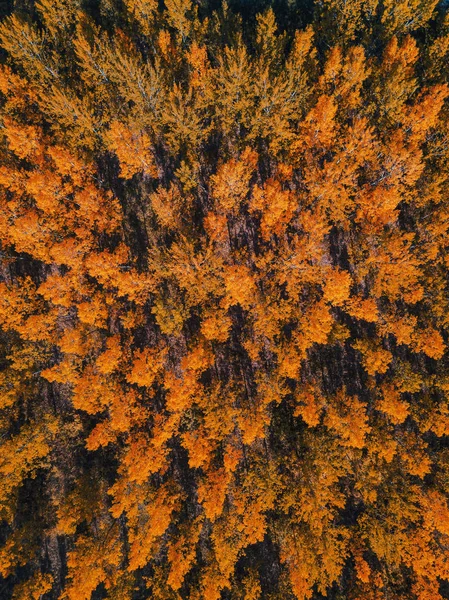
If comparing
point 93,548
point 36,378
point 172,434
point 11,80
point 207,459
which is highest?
point 11,80

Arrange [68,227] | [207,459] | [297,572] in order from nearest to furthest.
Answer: [297,572] → [207,459] → [68,227]

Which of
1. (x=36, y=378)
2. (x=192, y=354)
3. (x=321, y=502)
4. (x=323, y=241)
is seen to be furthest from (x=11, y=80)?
(x=321, y=502)

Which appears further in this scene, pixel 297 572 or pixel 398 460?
pixel 398 460

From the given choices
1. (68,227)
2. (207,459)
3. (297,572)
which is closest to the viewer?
(297,572)

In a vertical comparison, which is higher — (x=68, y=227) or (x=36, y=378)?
(x=68, y=227)

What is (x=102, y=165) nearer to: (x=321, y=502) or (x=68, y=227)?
(x=68, y=227)

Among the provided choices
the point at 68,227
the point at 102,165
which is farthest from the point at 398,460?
the point at 102,165

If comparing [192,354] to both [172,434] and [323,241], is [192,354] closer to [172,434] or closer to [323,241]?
[172,434]
